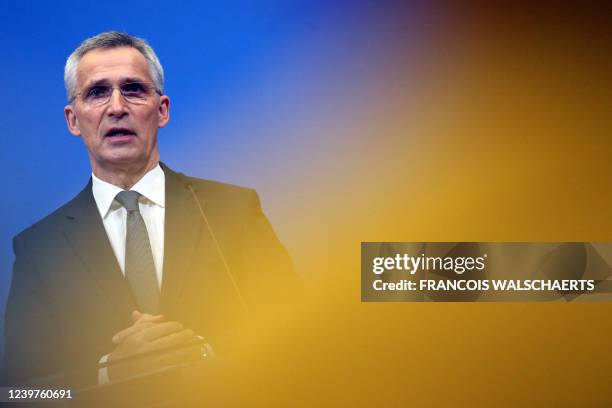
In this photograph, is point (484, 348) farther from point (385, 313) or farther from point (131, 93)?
point (131, 93)

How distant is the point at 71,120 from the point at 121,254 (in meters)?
0.55

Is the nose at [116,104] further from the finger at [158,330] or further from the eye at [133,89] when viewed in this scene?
the finger at [158,330]

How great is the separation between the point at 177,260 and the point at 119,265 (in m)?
0.21

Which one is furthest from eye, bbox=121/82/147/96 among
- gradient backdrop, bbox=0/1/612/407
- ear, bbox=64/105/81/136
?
ear, bbox=64/105/81/136

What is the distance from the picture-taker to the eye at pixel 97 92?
7.67ft

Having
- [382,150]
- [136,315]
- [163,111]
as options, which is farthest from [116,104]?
[382,150]

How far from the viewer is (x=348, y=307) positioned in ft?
8.11

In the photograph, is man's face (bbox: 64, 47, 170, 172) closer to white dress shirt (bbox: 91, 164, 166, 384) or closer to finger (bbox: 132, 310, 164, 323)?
white dress shirt (bbox: 91, 164, 166, 384)

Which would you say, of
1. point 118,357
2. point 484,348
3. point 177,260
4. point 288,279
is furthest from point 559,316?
point 118,357

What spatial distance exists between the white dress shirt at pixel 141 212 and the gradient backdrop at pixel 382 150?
0.17 meters

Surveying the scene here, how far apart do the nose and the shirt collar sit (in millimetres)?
244

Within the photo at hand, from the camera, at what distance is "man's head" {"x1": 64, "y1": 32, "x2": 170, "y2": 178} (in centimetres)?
234

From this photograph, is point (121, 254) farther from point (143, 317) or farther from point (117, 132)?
point (117, 132)

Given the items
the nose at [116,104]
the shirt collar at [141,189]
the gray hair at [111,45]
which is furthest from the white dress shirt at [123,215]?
Answer: the gray hair at [111,45]
